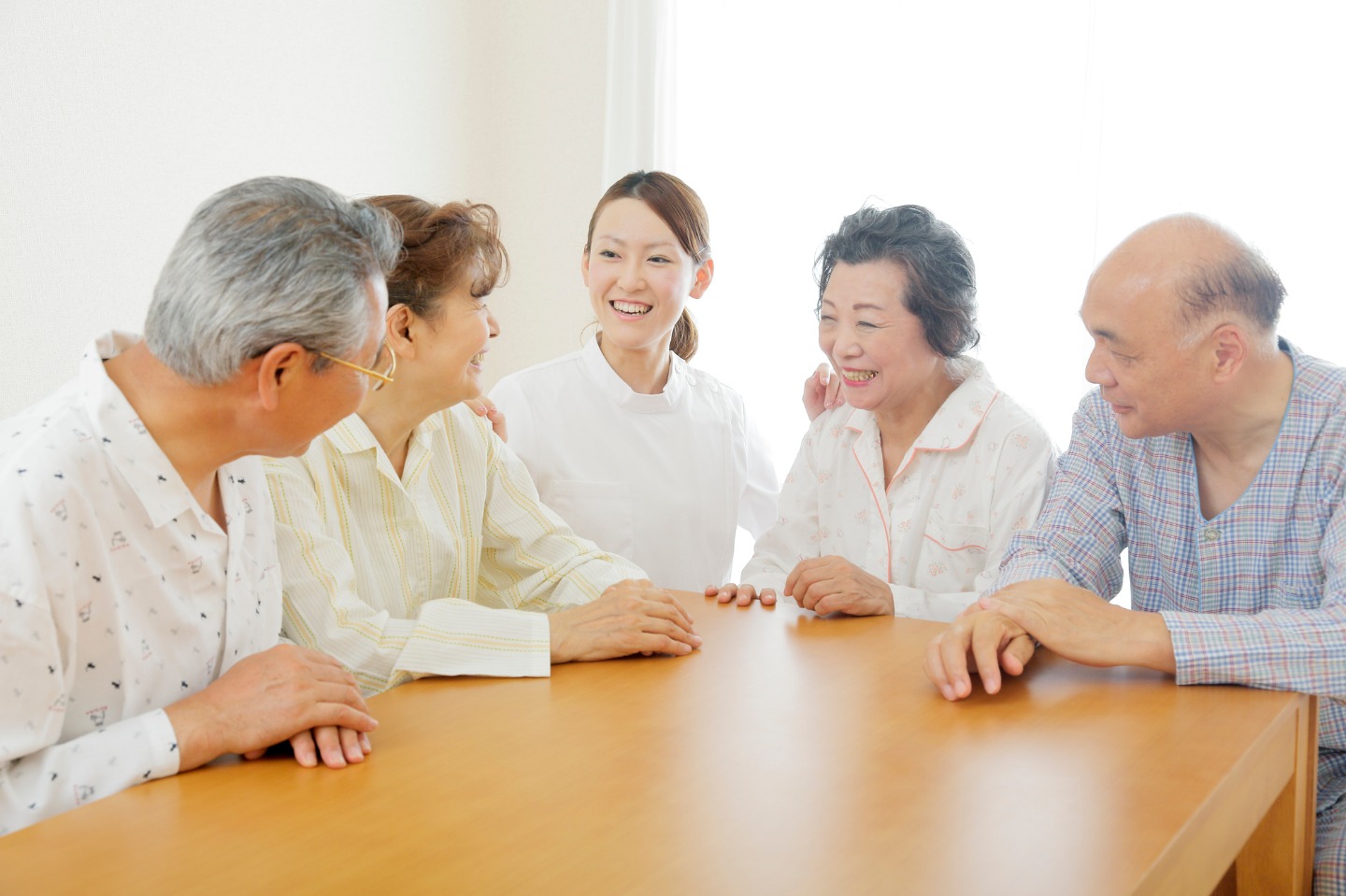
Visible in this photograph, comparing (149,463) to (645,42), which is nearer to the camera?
(149,463)

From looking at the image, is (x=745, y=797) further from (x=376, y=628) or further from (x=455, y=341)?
(x=455, y=341)

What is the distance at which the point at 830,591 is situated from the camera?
6.42 feet

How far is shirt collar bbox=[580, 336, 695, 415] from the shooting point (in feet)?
9.11

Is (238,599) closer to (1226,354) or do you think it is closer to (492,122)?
(1226,354)

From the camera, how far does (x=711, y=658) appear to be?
169cm

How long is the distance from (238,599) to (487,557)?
803 mm

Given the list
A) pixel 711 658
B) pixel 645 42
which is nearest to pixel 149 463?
pixel 711 658

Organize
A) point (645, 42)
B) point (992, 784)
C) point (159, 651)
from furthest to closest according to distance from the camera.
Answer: point (645, 42) → point (159, 651) → point (992, 784)

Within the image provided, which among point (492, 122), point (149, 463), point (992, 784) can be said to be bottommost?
point (992, 784)

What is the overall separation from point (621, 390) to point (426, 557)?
88 cm

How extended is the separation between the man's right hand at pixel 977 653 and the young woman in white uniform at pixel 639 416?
1220 mm

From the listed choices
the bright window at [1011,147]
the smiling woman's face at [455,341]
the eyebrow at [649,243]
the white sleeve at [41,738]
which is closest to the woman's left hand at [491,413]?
the smiling woman's face at [455,341]

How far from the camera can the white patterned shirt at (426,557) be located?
5.42 ft

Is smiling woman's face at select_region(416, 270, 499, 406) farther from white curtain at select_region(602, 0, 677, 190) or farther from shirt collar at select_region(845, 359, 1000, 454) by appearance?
white curtain at select_region(602, 0, 677, 190)
